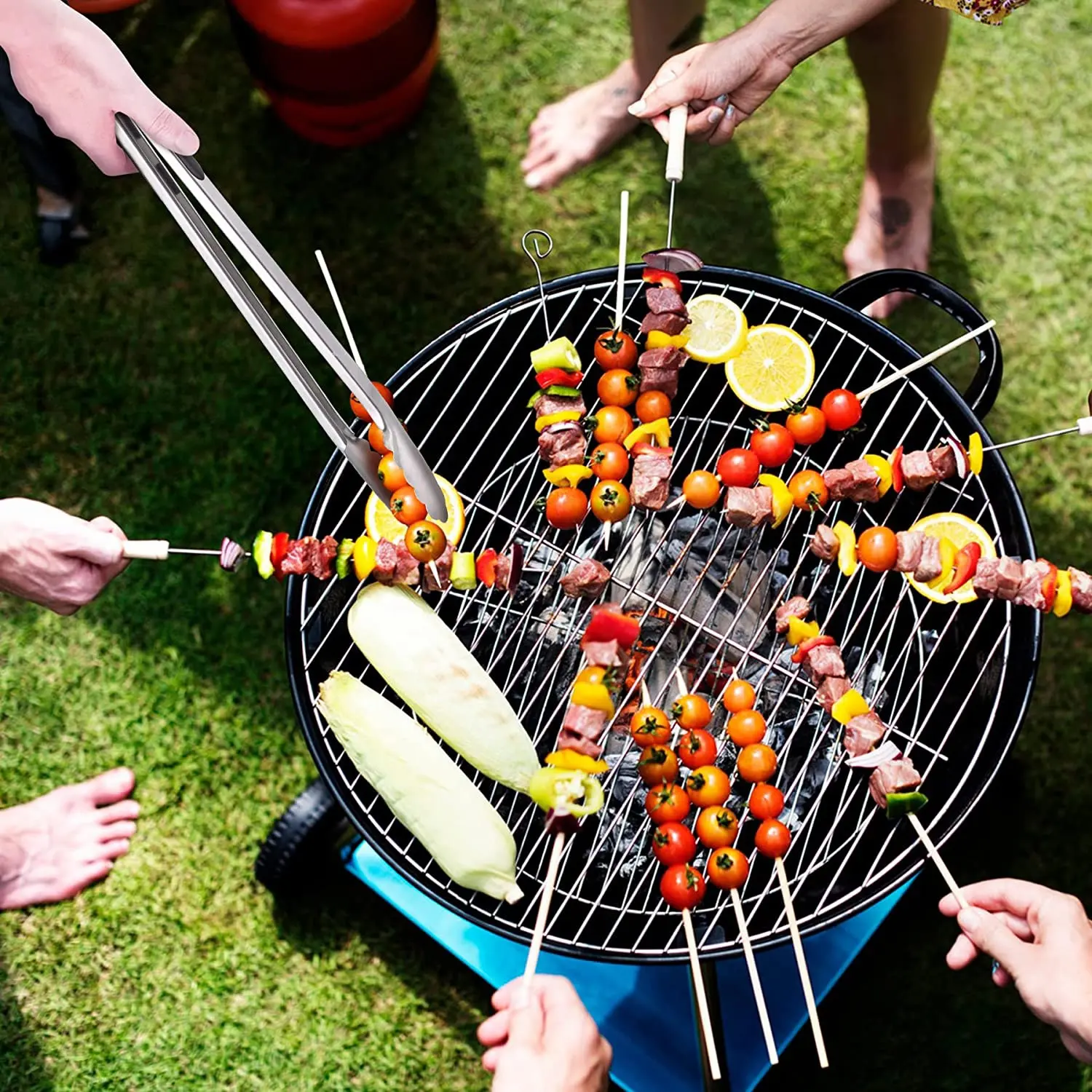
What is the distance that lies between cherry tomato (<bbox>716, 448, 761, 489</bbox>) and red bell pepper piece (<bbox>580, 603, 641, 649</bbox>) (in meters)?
0.49

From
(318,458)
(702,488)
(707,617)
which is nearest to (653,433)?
(702,488)

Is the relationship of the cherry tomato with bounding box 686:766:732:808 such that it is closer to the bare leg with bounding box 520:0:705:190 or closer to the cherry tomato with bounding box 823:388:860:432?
the cherry tomato with bounding box 823:388:860:432

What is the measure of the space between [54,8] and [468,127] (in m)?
2.67

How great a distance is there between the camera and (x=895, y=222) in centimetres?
433

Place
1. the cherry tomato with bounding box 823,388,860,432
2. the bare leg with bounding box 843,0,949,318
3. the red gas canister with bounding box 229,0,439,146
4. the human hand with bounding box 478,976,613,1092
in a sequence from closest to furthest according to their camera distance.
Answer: the human hand with bounding box 478,976,613,1092 → the cherry tomato with bounding box 823,388,860,432 → the bare leg with bounding box 843,0,949,318 → the red gas canister with bounding box 229,0,439,146

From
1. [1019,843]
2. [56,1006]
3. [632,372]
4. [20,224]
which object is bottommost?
[1019,843]

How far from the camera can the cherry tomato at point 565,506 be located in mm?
2801

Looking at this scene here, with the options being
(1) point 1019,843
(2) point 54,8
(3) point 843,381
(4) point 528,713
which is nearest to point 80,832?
(4) point 528,713

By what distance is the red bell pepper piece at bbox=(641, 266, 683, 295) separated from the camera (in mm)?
2844

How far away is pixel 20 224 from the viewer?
4562mm

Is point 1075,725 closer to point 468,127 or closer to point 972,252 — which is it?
point 972,252

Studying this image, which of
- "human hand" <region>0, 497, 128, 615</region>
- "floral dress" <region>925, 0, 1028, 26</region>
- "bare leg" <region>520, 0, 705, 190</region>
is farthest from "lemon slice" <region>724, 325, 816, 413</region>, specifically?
"bare leg" <region>520, 0, 705, 190</region>

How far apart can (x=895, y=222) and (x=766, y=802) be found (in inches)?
107

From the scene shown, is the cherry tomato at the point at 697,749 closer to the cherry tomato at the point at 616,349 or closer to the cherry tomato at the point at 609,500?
the cherry tomato at the point at 609,500
